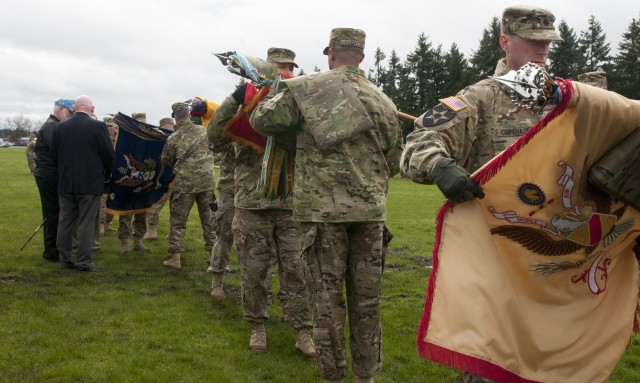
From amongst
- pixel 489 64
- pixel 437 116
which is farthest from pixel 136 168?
pixel 489 64

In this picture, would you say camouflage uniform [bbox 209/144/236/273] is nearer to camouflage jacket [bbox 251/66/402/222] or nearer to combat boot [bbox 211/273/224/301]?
combat boot [bbox 211/273/224/301]

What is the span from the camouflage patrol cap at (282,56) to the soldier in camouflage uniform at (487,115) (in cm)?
284

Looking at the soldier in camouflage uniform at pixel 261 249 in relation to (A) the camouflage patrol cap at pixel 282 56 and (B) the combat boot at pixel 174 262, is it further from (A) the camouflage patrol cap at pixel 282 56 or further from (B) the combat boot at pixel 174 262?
(B) the combat boot at pixel 174 262

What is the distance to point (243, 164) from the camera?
5883mm

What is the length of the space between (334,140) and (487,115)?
1.10 metres

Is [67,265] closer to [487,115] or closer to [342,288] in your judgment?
[342,288]

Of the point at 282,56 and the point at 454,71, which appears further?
the point at 454,71

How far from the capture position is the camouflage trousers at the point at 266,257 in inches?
221

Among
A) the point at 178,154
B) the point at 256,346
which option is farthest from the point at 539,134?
the point at 178,154

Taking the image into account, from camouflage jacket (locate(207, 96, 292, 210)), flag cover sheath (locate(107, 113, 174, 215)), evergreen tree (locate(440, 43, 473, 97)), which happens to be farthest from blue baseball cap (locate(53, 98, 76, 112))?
evergreen tree (locate(440, 43, 473, 97))

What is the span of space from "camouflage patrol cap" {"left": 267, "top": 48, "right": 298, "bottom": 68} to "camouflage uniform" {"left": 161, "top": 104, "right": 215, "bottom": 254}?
3798 mm

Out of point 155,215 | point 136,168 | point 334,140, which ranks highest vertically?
point 334,140

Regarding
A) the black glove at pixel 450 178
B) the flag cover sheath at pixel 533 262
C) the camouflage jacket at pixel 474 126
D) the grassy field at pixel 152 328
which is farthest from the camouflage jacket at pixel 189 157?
the black glove at pixel 450 178

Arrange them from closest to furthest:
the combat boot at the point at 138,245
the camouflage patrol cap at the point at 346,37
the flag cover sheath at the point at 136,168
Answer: the camouflage patrol cap at the point at 346,37 → the flag cover sheath at the point at 136,168 → the combat boot at the point at 138,245
